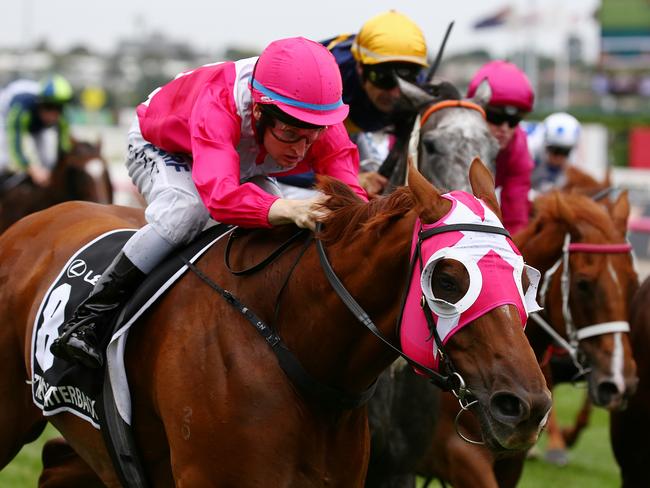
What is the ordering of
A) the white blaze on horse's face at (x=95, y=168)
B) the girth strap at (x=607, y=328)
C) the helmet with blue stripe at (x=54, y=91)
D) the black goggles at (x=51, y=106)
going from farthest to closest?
the black goggles at (x=51, y=106) → the helmet with blue stripe at (x=54, y=91) → the white blaze on horse's face at (x=95, y=168) → the girth strap at (x=607, y=328)

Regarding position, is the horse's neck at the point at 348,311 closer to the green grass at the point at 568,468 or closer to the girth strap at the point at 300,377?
the girth strap at the point at 300,377

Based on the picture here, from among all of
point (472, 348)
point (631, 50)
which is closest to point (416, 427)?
point (472, 348)

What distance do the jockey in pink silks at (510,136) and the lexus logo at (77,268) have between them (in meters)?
2.24

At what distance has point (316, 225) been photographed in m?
3.35

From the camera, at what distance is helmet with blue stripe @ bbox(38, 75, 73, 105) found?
10719 millimetres

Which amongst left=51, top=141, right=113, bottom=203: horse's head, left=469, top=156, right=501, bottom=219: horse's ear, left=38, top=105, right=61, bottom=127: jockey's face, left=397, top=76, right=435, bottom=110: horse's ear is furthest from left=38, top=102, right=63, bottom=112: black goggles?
left=469, top=156, right=501, bottom=219: horse's ear

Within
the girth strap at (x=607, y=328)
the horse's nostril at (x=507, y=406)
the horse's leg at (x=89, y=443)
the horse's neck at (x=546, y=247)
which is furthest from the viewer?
the horse's neck at (x=546, y=247)

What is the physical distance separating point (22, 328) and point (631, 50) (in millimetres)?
29394

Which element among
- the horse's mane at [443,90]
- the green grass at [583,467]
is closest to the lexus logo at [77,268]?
the horse's mane at [443,90]

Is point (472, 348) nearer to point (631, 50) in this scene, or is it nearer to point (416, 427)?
point (416, 427)

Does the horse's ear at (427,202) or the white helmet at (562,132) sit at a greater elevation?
the horse's ear at (427,202)

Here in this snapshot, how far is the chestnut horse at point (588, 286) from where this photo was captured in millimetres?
5145

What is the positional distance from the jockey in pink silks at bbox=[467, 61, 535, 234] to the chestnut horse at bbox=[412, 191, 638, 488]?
197 mm

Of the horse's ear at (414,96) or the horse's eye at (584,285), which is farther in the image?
the horse's eye at (584,285)
